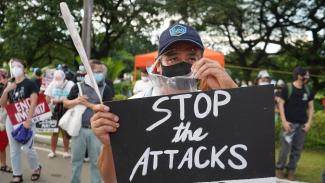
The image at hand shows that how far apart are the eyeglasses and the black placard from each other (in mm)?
355

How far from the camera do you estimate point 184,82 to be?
224cm

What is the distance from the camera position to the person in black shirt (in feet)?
22.7

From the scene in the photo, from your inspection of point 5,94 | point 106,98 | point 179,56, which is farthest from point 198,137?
point 5,94

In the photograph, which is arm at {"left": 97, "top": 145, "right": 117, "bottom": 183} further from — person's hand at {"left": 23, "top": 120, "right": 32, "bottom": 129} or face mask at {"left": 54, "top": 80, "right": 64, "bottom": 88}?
face mask at {"left": 54, "top": 80, "right": 64, "bottom": 88}

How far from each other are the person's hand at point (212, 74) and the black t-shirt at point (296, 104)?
5169mm

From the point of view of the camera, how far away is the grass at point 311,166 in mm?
7188

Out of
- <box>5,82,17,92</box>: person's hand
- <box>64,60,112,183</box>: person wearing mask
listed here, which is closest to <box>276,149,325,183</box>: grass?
<box>64,60,112,183</box>: person wearing mask

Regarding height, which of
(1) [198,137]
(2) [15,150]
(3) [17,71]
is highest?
(3) [17,71]

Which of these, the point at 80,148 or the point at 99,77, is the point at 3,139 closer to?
the point at 80,148

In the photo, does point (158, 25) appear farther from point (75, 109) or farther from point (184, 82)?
point (184, 82)

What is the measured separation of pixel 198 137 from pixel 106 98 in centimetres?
385

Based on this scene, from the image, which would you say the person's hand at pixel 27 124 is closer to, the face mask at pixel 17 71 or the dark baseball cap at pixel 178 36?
the face mask at pixel 17 71

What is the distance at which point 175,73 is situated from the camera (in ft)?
7.37

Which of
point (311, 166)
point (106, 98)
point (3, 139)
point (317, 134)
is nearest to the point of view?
point (106, 98)
